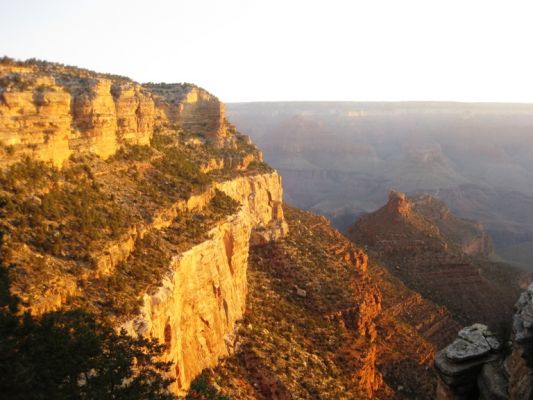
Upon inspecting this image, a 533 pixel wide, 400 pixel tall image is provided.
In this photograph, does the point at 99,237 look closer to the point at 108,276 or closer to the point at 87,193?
the point at 108,276

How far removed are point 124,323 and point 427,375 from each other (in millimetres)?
27486

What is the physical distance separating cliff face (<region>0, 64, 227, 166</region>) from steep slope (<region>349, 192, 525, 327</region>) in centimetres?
3829

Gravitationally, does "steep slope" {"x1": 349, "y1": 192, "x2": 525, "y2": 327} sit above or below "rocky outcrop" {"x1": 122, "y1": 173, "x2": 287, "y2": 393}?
below

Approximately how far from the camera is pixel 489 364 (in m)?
17.5

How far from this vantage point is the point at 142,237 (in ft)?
66.2

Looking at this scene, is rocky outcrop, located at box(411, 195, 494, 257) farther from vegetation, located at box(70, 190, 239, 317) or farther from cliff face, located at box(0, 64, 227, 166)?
vegetation, located at box(70, 190, 239, 317)

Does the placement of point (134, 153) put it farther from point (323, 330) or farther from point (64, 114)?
point (323, 330)

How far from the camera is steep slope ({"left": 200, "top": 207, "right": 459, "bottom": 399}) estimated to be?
24844 millimetres

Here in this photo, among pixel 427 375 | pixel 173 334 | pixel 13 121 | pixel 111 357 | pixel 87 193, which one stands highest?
pixel 13 121

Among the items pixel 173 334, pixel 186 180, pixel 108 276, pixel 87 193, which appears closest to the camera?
pixel 108 276

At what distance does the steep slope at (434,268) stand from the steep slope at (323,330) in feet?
18.4

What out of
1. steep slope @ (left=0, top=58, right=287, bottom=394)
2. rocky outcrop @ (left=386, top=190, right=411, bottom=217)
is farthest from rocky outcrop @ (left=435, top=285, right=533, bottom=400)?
rocky outcrop @ (left=386, top=190, right=411, bottom=217)

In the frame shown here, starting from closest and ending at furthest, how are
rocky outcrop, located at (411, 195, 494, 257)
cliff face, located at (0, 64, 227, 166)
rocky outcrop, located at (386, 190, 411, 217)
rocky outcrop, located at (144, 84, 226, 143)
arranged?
cliff face, located at (0, 64, 227, 166) → rocky outcrop, located at (144, 84, 226, 143) → rocky outcrop, located at (386, 190, 411, 217) → rocky outcrop, located at (411, 195, 494, 257)

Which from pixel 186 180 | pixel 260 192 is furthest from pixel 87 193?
pixel 260 192
